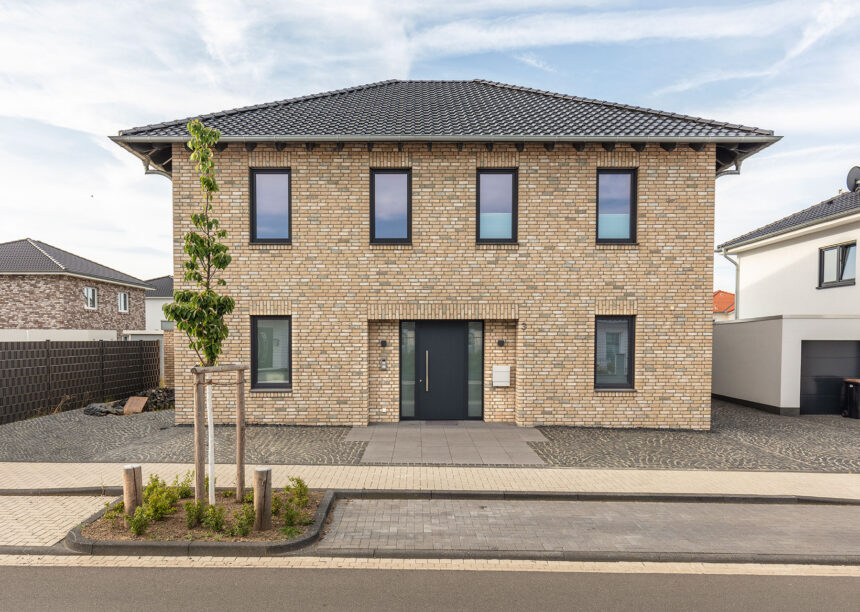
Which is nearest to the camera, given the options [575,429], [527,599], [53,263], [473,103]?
[527,599]

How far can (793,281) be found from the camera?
1698 centimetres

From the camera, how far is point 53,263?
21.7 m

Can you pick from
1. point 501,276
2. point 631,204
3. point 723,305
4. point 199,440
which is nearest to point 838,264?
point 631,204

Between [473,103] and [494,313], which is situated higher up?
[473,103]

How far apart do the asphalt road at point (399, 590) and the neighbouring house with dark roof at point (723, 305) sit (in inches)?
1603

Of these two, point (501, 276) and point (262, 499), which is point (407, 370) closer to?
point (501, 276)

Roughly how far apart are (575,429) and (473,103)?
818 cm

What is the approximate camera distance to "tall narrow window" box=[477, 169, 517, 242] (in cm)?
1030

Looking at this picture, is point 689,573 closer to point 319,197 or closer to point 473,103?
point 319,197

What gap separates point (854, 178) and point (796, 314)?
327 inches

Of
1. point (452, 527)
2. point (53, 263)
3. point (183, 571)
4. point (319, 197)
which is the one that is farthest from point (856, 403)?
point (53, 263)

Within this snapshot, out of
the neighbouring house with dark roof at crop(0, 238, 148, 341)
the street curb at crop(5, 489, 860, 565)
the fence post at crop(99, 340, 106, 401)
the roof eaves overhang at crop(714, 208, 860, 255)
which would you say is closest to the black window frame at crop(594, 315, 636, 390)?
the street curb at crop(5, 489, 860, 565)

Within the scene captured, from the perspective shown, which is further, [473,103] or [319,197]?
[473,103]

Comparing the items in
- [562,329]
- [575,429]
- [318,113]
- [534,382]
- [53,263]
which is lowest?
[575,429]
